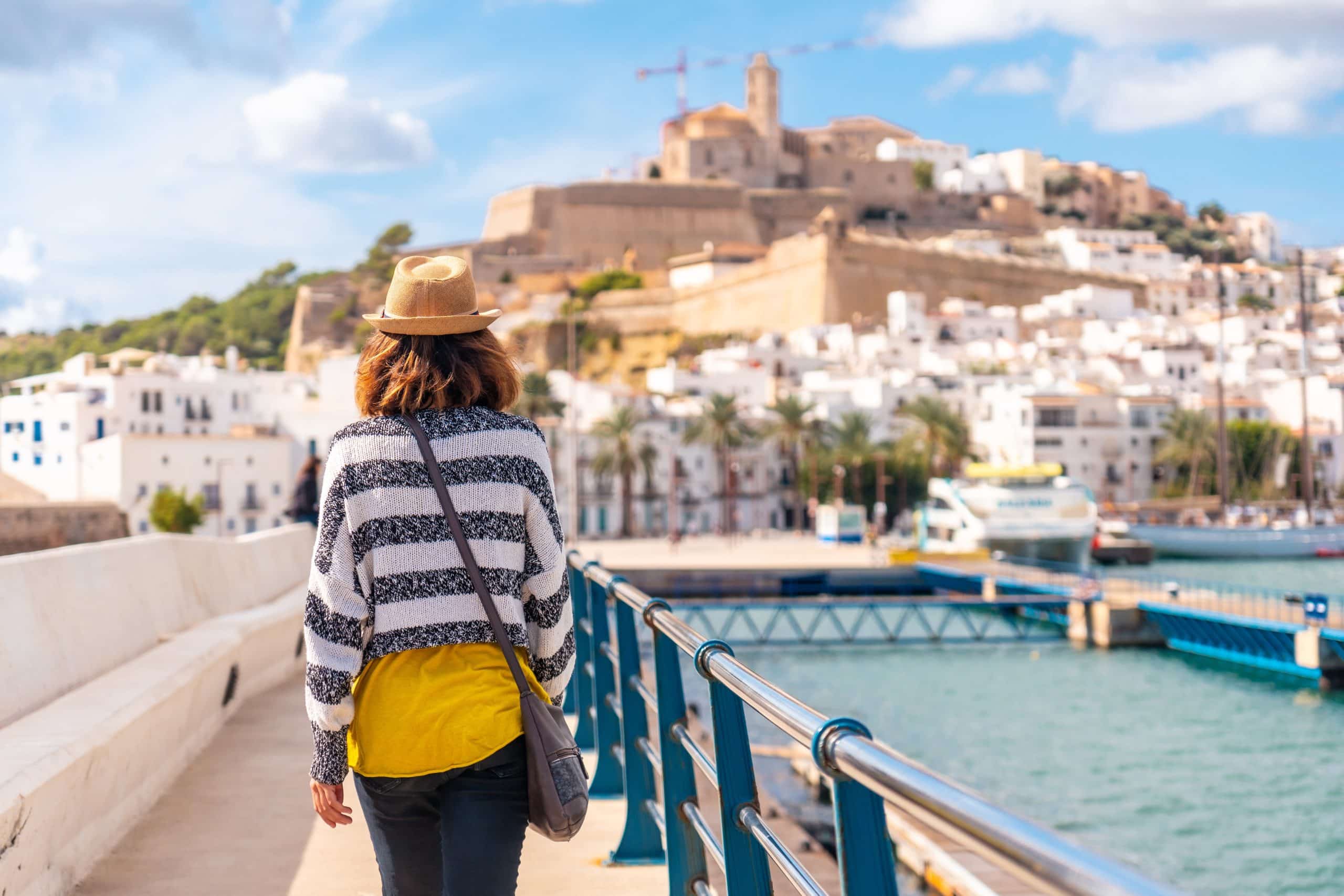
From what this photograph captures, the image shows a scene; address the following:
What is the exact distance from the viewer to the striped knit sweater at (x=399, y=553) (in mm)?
2592

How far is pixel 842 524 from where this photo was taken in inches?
1992

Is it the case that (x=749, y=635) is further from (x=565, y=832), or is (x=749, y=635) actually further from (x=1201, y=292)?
(x=1201, y=292)

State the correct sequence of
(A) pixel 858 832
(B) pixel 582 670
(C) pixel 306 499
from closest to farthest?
1. (A) pixel 858 832
2. (B) pixel 582 670
3. (C) pixel 306 499

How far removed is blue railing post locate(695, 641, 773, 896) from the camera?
2.88 metres

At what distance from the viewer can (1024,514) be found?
42.7 meters

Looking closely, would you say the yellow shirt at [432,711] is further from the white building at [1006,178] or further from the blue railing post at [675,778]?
the white building at [1006,178]

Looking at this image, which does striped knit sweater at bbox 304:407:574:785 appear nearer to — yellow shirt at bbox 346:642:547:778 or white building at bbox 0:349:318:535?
yellow shirt at bbox 346:642:547:778

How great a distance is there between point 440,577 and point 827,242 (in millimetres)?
81237

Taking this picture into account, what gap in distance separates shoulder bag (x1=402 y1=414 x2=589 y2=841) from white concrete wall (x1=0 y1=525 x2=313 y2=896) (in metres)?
1.45

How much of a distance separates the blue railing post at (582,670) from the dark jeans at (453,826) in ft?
11.5

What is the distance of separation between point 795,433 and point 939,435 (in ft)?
18.4

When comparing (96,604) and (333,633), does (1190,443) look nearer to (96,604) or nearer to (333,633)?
(96,604)

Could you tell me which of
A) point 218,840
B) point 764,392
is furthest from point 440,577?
point 764,392

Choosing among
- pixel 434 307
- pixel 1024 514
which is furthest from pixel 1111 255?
pixel 434 307
